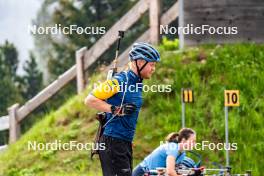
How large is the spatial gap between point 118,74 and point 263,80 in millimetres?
6615

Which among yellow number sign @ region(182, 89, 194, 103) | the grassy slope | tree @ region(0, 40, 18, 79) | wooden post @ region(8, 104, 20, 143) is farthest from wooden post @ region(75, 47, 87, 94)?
tree @ region(0, 40, 18, 79)

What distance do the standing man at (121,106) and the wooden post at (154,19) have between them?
7745 millimetres

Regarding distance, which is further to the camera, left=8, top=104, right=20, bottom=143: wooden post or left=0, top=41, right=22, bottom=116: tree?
left=0, top=41, right=22, bottom=116: tree

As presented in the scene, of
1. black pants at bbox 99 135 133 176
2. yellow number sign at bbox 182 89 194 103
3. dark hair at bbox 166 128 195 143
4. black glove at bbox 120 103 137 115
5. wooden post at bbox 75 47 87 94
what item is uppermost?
wooden post at bbox 75 47 87 94

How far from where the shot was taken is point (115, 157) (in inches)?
304

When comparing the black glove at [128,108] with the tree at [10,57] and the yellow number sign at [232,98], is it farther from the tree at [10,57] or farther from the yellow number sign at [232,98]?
the tree at [10,57]

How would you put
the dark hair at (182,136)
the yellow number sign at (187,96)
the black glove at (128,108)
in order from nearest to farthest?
the black glove at (128,108) < the dark hair at (182,136) < the yellow number sign at (187,96)

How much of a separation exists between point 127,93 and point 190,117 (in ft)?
19.8

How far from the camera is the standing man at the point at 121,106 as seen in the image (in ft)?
25.2

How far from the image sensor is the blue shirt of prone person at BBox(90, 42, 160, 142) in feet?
25.3

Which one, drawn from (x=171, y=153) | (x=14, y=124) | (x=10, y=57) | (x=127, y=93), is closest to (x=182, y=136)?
(x=171, y=153)

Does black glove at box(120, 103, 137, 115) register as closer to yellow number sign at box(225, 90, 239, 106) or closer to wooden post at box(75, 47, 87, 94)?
yellow number sign at box(225, 90, 239, 106)

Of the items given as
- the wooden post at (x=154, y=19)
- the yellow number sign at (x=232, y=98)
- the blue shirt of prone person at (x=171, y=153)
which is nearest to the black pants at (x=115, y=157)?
the blue shirt of prone person at (x=171, y=153)

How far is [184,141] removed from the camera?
989 centimetres
